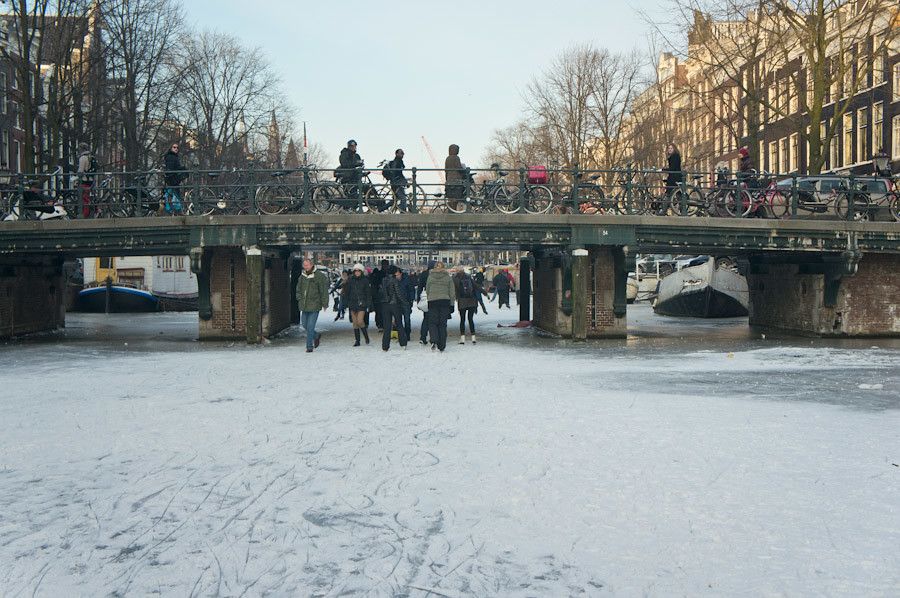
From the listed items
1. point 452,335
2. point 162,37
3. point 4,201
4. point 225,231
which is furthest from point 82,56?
point 452,335

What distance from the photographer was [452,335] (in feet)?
81.5

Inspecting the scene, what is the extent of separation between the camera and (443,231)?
21656 mm

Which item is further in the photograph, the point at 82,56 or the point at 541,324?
the point at 82,56

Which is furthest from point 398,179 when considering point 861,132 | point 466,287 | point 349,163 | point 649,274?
point 649,274

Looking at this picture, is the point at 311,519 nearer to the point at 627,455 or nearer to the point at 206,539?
Result: the point at 206,539

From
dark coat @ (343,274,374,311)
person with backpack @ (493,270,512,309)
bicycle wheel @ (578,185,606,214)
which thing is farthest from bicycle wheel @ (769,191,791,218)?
person with backpack @ (493,270,512,309)

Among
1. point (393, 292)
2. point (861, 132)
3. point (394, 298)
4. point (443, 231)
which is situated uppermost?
point (861, 132)

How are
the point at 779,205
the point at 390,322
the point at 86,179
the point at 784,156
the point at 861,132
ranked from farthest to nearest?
the point at 784,156 → the point at 861,132 → the point at 86,179 → the point at 779,205 → the point at 390,322

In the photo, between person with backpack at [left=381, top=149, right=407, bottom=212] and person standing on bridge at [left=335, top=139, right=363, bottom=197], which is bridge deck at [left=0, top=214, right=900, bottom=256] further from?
person standing on bridge at [left=335, top=139, right=363, bottom=197]

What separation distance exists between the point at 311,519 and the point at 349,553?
30.7 inches

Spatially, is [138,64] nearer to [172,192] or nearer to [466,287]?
[172,192]

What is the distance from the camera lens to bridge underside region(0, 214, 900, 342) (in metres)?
21.5

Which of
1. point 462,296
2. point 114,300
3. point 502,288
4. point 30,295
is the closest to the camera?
point 462,296

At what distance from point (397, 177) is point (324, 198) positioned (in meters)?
1.72
